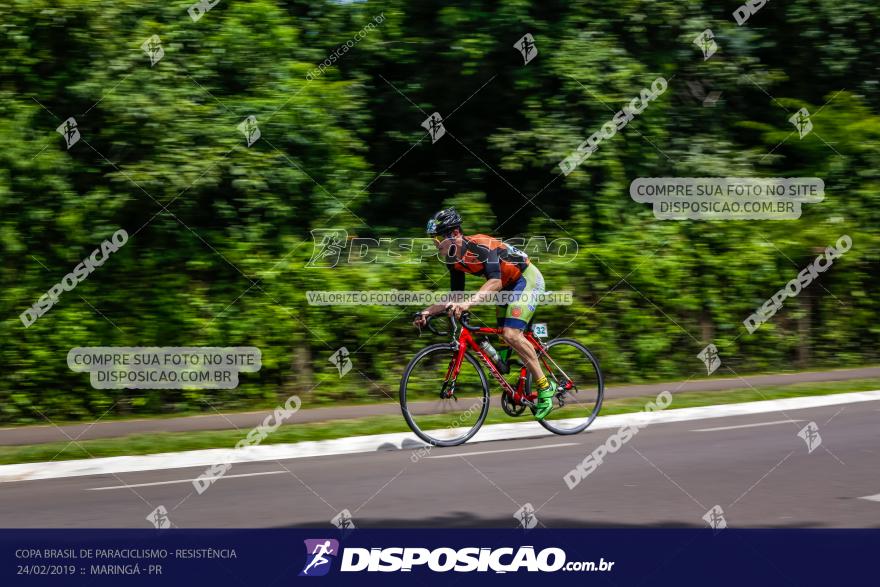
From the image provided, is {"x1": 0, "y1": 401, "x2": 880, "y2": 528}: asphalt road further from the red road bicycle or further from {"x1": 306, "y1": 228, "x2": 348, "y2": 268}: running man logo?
{"x1": 306, "y1": 228, "x2": 348, "y2": 268}: running man logo

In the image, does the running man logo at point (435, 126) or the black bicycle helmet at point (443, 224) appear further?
the running man logo at point (435, 126)

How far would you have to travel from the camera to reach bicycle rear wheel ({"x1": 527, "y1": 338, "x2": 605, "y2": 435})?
10.9 meters

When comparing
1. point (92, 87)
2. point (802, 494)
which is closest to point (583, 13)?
point (92, 87)

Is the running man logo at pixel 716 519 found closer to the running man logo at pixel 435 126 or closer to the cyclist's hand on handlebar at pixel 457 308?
the cyclist's hand on handlebar at pixel 457 308

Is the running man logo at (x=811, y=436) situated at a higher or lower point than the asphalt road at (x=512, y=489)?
higher

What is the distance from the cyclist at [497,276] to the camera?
32.4ft

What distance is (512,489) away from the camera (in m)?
8.32

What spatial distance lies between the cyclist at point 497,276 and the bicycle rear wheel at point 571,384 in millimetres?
327

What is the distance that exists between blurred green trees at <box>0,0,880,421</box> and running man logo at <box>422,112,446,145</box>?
0.74ft

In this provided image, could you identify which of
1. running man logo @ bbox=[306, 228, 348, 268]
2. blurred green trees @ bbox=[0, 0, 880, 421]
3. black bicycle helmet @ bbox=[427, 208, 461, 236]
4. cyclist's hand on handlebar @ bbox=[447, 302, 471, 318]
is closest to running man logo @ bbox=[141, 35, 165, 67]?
blurred green trees @ bbox=[0, 0, 880, 421]

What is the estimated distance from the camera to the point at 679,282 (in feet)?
50.0

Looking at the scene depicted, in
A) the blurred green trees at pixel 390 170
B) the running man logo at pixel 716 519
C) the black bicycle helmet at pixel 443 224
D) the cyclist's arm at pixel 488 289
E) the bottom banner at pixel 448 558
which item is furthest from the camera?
the blurred green trees at pixel 390 170

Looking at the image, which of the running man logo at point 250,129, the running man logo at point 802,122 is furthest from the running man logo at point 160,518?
the running man logo at point 802,122

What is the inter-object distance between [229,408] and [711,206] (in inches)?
298
